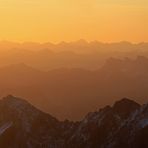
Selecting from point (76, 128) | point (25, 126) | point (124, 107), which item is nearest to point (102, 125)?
point (124, 107)

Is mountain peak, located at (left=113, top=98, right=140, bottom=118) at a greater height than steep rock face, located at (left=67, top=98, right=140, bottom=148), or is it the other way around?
mountain peak, located at (left=113, top=98, right=140, bottom=118)

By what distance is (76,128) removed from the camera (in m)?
102

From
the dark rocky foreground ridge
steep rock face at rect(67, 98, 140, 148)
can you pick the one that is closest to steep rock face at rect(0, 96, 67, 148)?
the dark rocky foreground ridge

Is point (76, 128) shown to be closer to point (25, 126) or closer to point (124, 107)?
point (25, 126)

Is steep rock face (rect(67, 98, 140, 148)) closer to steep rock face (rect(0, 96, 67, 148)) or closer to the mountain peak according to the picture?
the mountain peak

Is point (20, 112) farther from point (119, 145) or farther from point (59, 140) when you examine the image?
point (119, 145)

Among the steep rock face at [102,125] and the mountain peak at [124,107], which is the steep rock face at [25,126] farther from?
the mountain peak at [124,107]

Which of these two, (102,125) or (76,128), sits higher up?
(102,125)

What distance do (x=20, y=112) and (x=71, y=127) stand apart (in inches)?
459

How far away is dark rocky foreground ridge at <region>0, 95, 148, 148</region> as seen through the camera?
90812 millimetres

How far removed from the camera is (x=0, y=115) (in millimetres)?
105625

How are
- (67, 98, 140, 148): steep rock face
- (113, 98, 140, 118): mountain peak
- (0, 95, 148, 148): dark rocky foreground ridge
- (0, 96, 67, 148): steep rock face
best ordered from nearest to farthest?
(0, 95, 148, 148): dark rocky foreground ridge < (67, 98, 140, 148): steep rock face < (113, 98, 140, 118): mountain peak < (0, 96, 67, 148): steep rock face

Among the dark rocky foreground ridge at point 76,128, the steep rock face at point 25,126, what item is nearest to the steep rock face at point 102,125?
the dark rocky foreground ridge at point 76,128

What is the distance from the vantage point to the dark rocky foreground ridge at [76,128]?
90812mm
